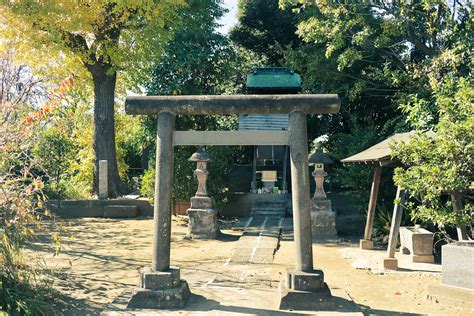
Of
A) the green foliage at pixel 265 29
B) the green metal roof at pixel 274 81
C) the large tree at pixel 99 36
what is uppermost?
the green foliage at pixel 265 29

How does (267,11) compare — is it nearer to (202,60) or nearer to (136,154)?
(202,60)

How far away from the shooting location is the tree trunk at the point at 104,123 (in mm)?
16016

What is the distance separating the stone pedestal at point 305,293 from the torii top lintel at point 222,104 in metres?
1.96

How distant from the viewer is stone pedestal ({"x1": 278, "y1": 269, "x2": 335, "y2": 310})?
17.0 ft

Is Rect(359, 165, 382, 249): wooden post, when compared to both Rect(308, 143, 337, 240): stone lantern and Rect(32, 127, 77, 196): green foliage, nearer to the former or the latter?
Rect(308, 143, 337, 240): stone lantern

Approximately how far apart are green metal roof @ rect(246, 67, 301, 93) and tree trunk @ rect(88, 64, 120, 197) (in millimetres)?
4956

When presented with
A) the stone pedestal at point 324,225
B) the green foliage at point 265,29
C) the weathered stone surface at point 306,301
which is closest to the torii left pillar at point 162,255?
the weathered stone surface at point 306,301

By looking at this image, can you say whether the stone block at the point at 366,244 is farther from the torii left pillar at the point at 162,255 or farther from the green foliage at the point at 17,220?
the green foliage at the point at 17,220

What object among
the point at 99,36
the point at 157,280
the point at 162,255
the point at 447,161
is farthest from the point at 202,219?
the point at 99,36

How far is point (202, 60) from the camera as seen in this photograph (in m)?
15.2

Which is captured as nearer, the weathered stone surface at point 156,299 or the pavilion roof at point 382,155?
the weathered stone surface at point 156,299

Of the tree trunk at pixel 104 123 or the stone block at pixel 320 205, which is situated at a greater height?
the tree trunk at pixel 104 123

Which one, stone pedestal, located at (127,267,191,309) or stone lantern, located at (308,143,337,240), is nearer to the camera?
stone pedestal, located at (127,267,191,309)

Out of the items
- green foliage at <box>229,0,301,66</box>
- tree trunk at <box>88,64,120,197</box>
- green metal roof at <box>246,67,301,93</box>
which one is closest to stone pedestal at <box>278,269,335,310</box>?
green metal roof at <box>246,67,301,93</box>
